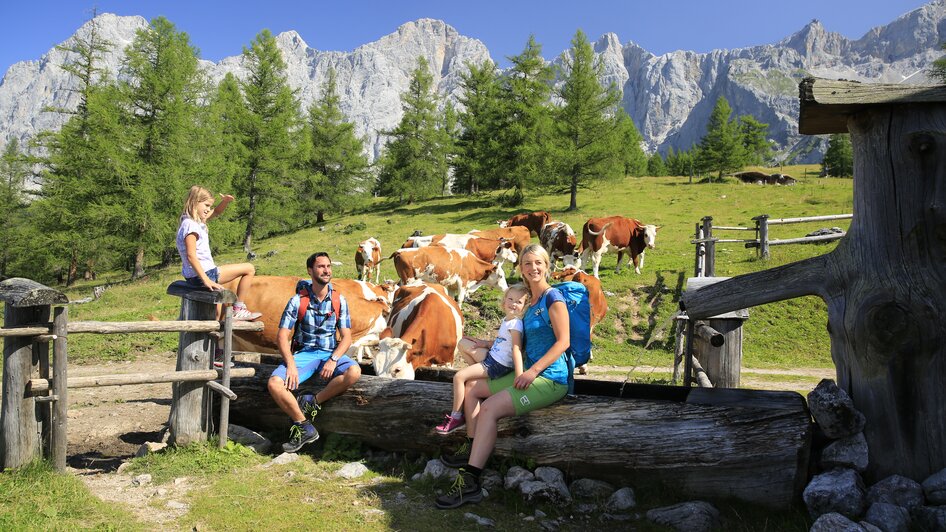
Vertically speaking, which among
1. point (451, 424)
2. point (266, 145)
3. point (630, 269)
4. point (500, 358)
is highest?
point (266, 145)

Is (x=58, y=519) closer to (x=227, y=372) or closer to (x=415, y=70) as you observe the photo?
(x=227, y=372)

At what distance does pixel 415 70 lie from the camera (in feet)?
143

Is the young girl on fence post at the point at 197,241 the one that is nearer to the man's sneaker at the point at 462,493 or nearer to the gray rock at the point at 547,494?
the man's sneaker at the point at 462,493

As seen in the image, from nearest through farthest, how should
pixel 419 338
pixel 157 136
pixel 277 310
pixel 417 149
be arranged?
pixel 419 338, pixel 277 310, pixel 157 136, pixel 417 149

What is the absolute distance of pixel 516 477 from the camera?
4602mm

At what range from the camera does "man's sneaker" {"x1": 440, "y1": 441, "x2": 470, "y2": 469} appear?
191 inches

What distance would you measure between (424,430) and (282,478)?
4.11 ft

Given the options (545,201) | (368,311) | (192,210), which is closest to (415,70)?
(545,201)

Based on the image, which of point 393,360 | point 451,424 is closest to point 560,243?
point 393,360

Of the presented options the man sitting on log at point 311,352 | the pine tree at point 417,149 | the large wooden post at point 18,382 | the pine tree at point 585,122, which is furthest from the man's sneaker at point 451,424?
the pine tree at point 417,149

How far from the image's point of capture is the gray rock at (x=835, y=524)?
10.7 ft

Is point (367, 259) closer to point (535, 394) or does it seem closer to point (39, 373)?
point (39, 373)

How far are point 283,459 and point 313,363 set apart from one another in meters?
0.91

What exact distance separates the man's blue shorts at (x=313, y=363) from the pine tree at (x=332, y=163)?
3328cm
